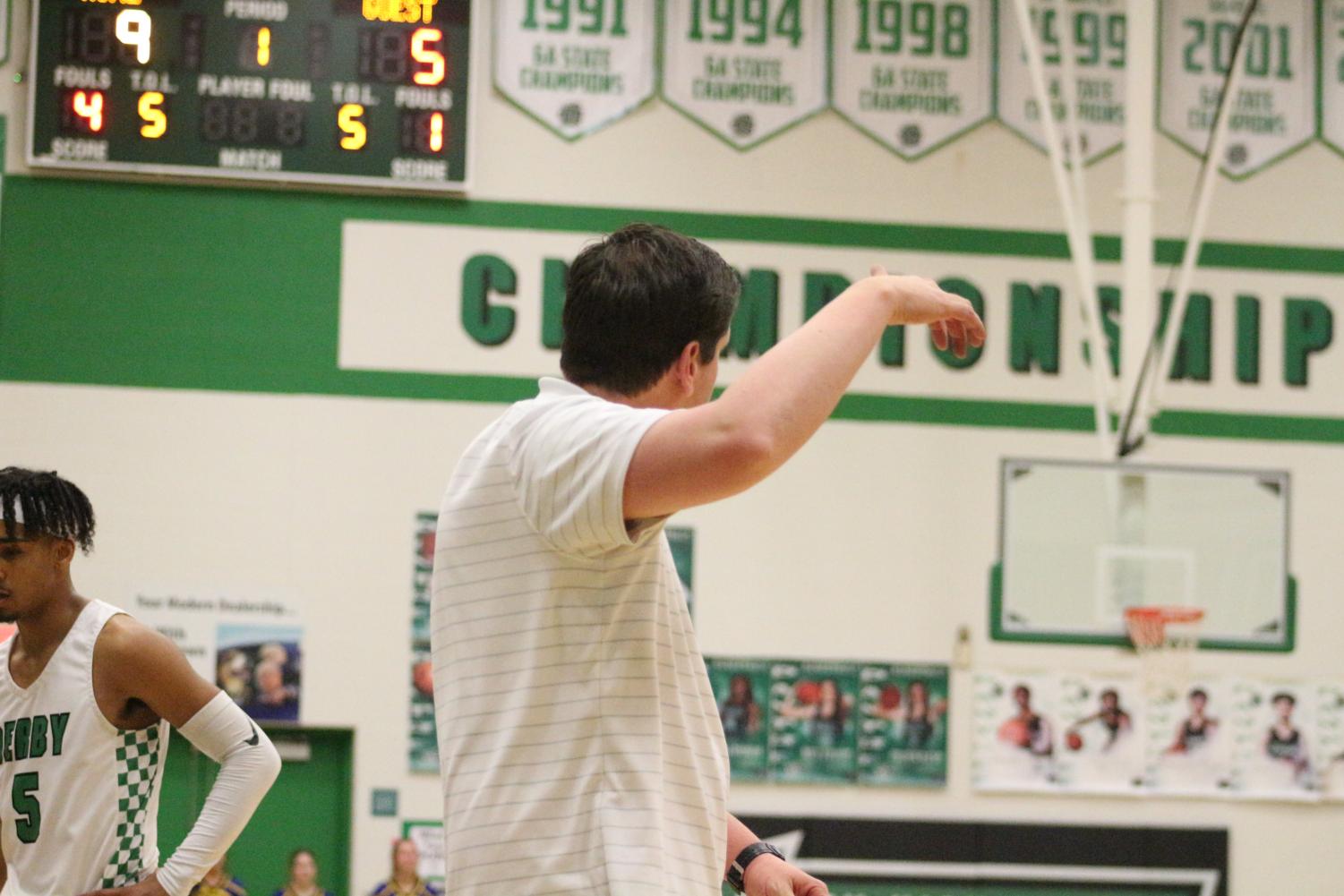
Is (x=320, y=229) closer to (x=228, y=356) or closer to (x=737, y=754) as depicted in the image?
(x=228, y=356)

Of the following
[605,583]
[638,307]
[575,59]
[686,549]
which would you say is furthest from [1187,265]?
[605,583]

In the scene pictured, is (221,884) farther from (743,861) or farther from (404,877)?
(743,861)

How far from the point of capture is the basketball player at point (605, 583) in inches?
75.9

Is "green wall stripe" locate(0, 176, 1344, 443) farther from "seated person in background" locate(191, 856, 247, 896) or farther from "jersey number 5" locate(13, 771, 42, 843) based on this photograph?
"jersey number 5" locate(13, 771, 42, 843)

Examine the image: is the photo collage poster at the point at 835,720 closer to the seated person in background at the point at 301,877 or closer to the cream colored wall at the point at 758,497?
the cream colored wall at the point at 758,497

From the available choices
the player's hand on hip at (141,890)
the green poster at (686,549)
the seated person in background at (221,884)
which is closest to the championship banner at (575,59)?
the green poster at (686,549)

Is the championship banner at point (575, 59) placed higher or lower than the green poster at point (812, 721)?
higher

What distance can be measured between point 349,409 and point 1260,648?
6.48 metres

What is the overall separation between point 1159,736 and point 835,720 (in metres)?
2.28

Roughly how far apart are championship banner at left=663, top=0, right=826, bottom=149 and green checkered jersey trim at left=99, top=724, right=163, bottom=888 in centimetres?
867

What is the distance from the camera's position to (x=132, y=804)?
11.5 feet

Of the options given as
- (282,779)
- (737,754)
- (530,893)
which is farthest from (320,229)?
(530,893)

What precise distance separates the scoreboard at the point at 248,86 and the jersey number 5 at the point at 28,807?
772cm

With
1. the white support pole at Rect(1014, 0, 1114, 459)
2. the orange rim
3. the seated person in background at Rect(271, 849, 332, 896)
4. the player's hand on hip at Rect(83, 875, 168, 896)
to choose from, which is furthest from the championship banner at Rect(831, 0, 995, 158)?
the player's hand on hip at Rect(83, 875, 168, 896)
